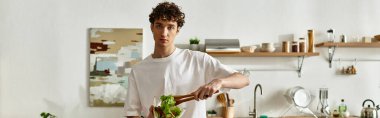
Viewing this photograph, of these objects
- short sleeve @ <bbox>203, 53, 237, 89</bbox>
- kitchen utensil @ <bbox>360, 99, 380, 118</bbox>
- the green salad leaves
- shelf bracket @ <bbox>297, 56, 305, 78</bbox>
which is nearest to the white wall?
shelf bracket @ <bbox>297, 56, 305, 78</bbox>

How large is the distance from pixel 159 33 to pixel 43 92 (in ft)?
6.56

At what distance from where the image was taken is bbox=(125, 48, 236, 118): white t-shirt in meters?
2.02

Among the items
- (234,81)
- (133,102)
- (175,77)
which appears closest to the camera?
(234,81)

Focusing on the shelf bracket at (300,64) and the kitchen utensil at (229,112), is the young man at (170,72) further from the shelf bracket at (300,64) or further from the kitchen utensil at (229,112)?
the shelf bracket at (300,64)

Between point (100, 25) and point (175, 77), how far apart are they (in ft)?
5.76

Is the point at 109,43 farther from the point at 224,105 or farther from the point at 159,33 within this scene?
the point at 159,33

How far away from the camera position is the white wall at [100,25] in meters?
3.57

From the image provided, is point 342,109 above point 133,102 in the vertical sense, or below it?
below

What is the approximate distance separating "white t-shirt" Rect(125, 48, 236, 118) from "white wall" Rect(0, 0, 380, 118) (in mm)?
1461

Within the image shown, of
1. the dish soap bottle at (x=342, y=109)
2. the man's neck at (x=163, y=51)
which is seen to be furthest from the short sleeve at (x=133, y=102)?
the dish soap bottle at (x=342, y=109)

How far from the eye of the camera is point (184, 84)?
2.02 meters

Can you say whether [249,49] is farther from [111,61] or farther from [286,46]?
[111,61]

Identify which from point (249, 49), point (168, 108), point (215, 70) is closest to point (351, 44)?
point (249, 49)

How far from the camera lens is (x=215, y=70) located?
206 cm
